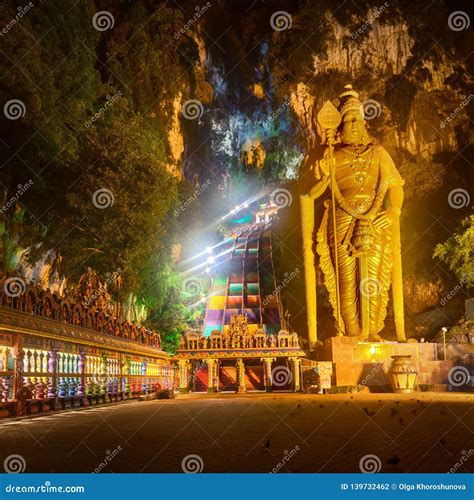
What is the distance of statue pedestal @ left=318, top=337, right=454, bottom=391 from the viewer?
55.0 ft

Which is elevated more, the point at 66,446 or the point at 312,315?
the point at 312,315

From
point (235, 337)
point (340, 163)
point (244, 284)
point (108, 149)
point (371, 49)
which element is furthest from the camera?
point (244, 284)

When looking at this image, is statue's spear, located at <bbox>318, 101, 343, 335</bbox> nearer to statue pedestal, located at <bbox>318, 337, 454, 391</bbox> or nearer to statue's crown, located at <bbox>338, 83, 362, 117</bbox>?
statue's crown, located at <bbox>338, 83, 362, 117</bbox>

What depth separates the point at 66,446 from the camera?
21.5ft

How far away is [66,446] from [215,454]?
6.09 feet

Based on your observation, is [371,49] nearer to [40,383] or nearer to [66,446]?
[40,383]

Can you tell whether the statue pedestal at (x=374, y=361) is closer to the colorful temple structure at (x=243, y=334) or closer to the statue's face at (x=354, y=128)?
the colorful temple structure at (x=243, y=334)

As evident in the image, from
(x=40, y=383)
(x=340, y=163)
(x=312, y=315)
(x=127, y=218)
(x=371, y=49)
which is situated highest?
(x=371, y=49)

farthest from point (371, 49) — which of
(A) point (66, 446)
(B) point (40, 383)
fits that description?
(A) point (66, 446)

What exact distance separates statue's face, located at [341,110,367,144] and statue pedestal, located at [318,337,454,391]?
678cm

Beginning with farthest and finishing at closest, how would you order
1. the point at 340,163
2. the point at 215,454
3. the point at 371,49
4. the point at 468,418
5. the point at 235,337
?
the point at 371,49
the point at 235,337
the point at 340,163
the point at 468,418
the point at 215,454

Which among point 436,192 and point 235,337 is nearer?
point 235,337

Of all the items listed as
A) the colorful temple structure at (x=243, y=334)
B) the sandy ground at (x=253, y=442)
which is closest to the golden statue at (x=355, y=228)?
the colorful temple structure at (x=243, y=334)

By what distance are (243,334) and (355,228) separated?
7830mm
